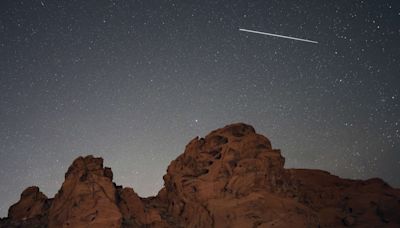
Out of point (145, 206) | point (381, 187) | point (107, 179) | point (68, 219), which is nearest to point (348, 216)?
point (381, 187)

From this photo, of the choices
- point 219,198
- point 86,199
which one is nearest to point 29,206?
point 86,199

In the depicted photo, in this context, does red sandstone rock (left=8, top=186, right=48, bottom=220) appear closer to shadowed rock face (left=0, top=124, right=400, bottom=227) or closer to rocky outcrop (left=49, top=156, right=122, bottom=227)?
shadowed rock face (left=0, top=124, right=400, bottom=227)

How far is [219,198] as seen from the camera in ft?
139

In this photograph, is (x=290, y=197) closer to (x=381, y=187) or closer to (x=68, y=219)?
(x=381, y=187)

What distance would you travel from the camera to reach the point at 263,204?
40719 millimetres

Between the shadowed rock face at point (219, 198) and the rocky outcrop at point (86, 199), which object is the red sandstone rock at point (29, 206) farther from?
the rocky outcrop at point (86, 199)

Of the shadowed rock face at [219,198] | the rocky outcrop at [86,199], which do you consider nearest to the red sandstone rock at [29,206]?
the shadowed rock face at [219,198]

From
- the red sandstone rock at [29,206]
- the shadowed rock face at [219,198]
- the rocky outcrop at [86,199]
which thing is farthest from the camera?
the red sandstone rock at [29,206]

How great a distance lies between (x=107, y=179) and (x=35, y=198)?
8.94m

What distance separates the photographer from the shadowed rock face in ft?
131

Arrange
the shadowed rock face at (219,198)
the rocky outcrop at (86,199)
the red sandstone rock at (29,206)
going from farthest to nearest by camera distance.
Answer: the red sandstone rock at (29,206), the shadowed rock face at (219,198), the rocky outcrop at (86,199)

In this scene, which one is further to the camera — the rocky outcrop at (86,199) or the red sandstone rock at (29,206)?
the red sandstone rock at (29,206)

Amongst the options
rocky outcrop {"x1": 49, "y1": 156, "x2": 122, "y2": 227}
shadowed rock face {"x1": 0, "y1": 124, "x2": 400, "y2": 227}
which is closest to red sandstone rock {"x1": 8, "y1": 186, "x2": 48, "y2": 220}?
shadowed rock face {"x1": 0, "y1": 124, "x2": 400, "y2": 227}

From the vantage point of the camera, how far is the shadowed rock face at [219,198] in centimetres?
3997
